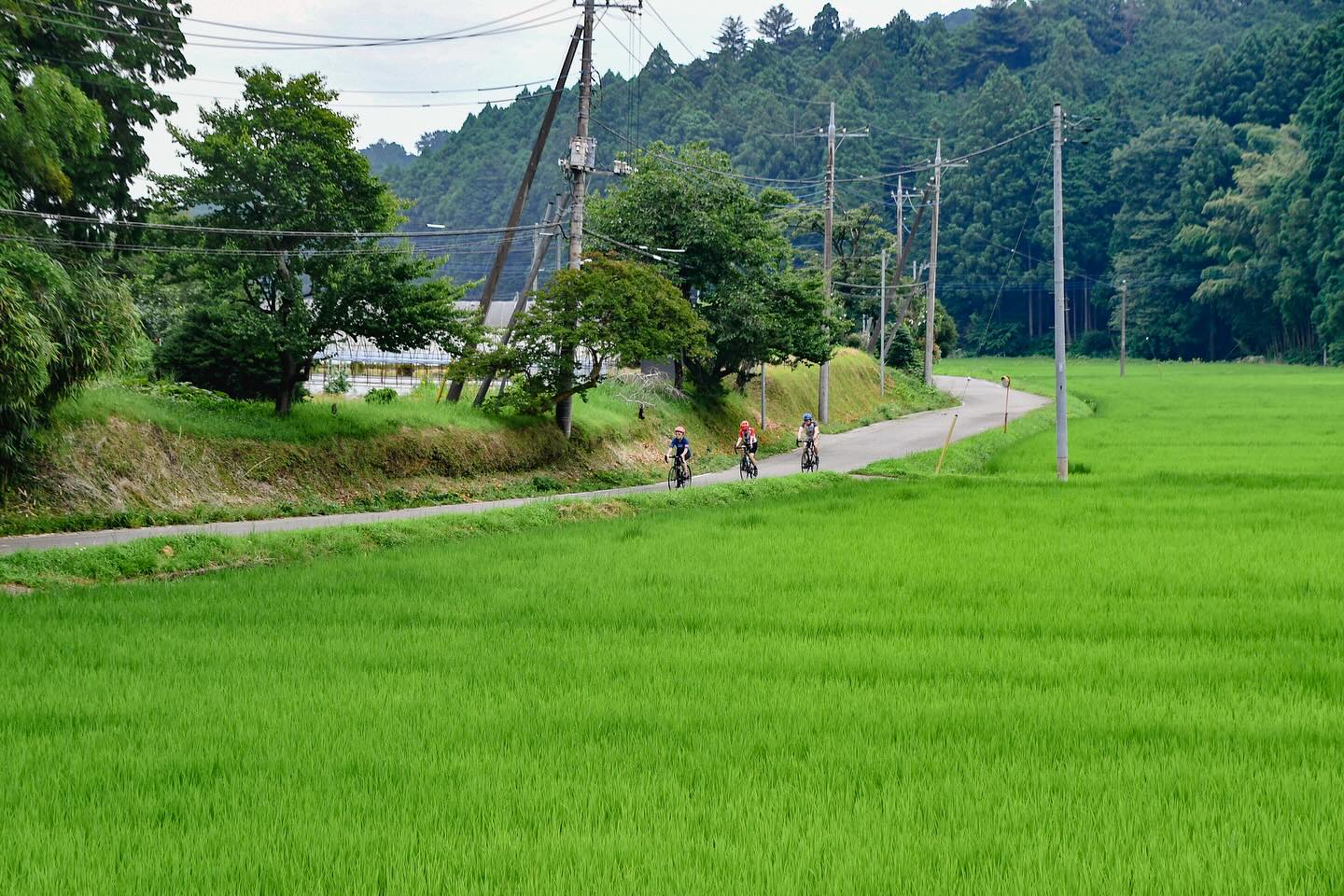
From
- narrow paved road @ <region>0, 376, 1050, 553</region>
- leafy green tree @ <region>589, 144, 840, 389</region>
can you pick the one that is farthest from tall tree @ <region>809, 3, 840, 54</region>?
leafy green tree @ <region>589, 144, 840, 389</region>

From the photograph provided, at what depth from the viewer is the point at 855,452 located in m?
36.4

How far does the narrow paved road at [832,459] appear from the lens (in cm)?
1759

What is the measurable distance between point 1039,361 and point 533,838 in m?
111

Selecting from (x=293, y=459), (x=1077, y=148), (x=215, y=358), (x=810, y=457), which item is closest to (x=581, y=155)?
(x=810, y=457)

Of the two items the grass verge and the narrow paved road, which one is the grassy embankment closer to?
the narrow paved road

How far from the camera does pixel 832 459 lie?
34.6 metres

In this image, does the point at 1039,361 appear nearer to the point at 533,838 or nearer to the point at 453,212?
the point at 453,212

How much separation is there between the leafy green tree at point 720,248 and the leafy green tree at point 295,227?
14.4m

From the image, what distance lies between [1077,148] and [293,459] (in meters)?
107

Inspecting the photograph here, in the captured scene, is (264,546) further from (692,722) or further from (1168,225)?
(1168,225)

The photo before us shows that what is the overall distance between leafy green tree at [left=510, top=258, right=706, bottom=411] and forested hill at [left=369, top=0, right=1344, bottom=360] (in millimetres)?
61233

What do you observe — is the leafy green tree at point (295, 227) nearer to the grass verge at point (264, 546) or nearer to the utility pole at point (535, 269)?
the utility pole at point (535, 269)

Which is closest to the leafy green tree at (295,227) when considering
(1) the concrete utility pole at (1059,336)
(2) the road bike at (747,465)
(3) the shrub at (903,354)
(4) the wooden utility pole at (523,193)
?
(4) the wooden utility pole at (523,193)

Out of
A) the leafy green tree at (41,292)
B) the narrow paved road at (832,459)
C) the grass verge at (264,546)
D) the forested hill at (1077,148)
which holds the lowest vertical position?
the narrow paved road at (832,459)
